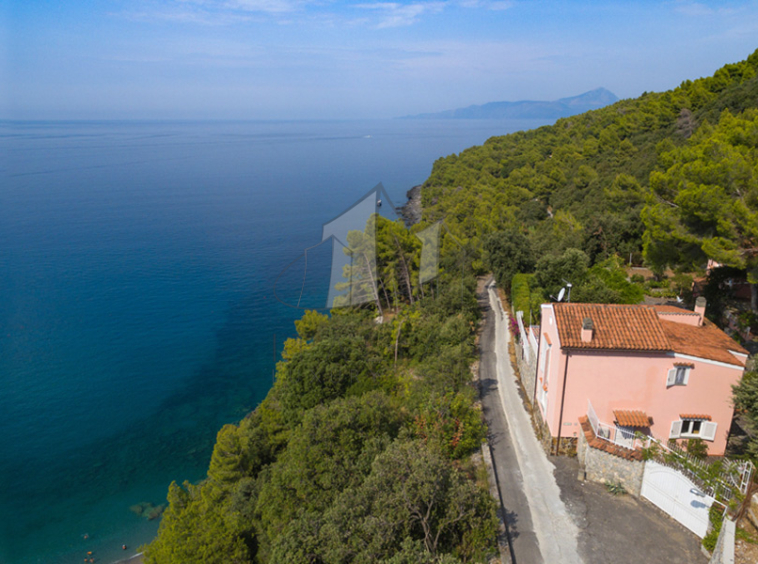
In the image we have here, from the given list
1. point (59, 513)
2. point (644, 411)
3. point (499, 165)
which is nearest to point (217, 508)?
point (59, 513)

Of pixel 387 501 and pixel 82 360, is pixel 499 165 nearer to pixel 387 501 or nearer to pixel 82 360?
pixel 82 360

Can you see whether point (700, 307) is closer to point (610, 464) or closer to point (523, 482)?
point (610, 464)

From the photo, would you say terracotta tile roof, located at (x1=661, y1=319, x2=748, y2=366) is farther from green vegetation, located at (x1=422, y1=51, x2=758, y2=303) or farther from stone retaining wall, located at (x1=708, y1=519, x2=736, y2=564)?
stone retaining wall, located at (x1=708, y1=519, x2=736, y2=564)

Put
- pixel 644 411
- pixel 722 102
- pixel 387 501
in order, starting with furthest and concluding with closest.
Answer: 1. pixel 722 102
2. pixel 644 411
3. pixel 387 501

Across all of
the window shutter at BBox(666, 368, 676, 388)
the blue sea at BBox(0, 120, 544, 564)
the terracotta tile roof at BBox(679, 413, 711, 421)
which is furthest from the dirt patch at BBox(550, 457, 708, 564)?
the blue sea at BBox(0, 120, 544, 564)

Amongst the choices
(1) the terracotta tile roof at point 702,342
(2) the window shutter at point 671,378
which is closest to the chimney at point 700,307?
(1) the terracotta tile roof at point 702,342

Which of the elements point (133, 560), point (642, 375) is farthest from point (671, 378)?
point (133, 560)
